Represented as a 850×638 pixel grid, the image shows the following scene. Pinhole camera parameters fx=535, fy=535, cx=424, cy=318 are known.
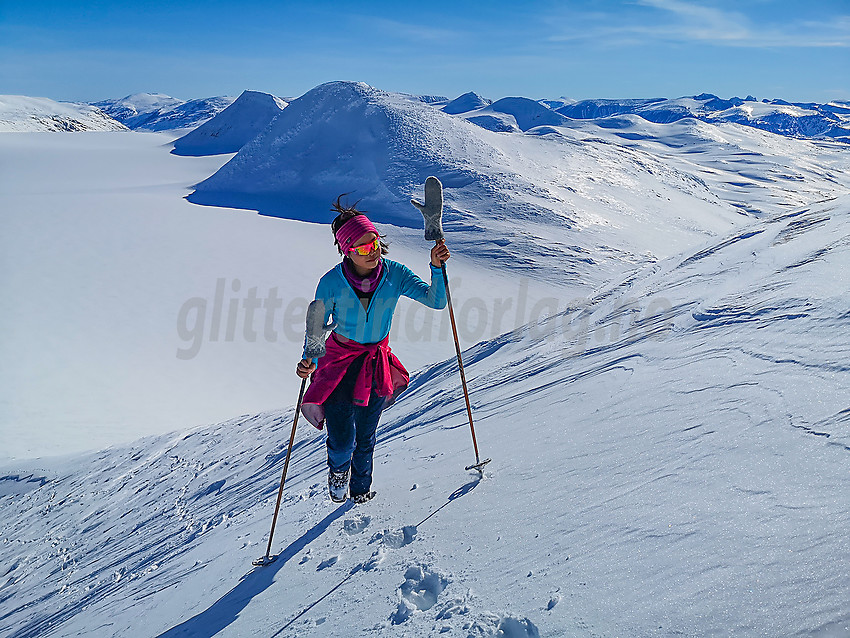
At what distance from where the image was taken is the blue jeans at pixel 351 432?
128 inches

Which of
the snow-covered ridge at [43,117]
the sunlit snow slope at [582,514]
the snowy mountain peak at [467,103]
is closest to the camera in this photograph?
the sunlit snow slope at [582,514]

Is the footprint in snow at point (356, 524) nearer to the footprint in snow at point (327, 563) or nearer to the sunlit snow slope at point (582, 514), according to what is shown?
the sunlit snow slope at point (582, 514)

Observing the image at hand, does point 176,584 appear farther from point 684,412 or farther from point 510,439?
point 684,412

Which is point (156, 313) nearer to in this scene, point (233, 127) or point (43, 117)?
point (233, 127)

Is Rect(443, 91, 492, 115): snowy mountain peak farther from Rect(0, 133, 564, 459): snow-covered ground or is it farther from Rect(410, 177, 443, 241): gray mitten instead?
Rect(410, 177, 443, 241): gray mitten

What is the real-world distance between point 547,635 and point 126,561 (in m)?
4.42

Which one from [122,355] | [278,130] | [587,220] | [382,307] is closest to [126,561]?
[382,307]

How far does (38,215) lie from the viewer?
2439 centimetres

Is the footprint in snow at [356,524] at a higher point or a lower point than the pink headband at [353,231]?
lower

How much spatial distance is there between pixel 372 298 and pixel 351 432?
0.85 meters

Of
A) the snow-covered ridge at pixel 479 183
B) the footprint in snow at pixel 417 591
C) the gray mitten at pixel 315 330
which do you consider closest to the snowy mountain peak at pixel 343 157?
the snow-covered ridge at pixel 479 183

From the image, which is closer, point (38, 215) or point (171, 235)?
point (171, 235)

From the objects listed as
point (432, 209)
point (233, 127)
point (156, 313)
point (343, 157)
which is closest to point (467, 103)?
point (233, 127)

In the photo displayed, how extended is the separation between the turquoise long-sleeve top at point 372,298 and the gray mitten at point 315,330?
6.1 inches
